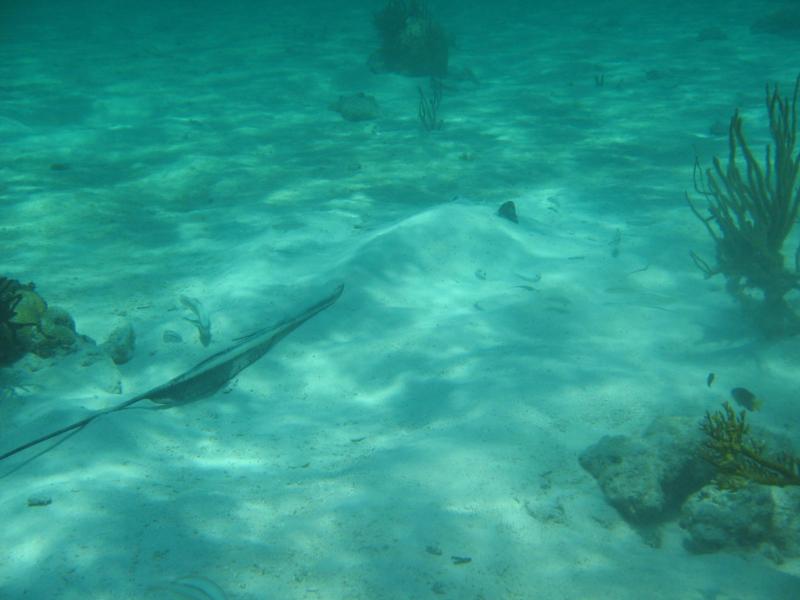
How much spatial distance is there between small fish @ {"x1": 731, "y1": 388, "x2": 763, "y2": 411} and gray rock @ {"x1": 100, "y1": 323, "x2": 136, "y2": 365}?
17.0ft

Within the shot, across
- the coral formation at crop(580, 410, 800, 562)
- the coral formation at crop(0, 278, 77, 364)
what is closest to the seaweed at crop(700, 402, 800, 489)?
the coral formation at crop(580, 410, 800, 562)

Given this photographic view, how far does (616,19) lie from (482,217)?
19.4m

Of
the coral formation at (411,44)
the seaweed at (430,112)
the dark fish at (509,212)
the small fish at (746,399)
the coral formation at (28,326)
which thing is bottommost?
the small fish at (746,399)

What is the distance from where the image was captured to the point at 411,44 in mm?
14289

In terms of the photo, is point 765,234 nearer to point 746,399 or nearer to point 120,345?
point 746,399

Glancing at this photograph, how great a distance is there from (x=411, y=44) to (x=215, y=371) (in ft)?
43.1

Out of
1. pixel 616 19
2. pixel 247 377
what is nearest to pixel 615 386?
pixel 247 377

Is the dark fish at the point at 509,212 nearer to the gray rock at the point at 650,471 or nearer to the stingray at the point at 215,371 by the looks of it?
the stingray at the point at 215,371

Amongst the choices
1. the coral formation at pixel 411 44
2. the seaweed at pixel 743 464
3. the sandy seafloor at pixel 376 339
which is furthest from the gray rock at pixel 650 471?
the coral formation at pixel 411 44

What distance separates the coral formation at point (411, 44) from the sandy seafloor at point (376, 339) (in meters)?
2.38

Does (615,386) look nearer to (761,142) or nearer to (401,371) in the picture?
(401,371)

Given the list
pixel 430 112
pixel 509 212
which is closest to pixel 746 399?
pixel 509 212

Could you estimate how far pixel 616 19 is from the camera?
68.0ft

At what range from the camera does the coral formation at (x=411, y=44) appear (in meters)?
14.2
